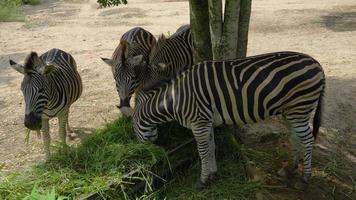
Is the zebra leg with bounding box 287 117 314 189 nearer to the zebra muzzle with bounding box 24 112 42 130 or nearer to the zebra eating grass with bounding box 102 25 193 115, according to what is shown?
the zebra eating grass with bounding box 102 25 193 115

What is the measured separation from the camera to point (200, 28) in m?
5.77

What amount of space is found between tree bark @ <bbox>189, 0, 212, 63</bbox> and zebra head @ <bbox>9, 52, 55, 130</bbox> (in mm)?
2044

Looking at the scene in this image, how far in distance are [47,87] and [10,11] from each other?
12705mm

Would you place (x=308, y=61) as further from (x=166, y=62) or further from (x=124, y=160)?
(x=166, y=62)

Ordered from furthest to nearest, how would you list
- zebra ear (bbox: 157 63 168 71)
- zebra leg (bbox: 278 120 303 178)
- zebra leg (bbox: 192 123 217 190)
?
zebra ear (bbox: 157 63 168 71) < zebra leg (bbox: 278 120 303 178) < zebra leg (bbox: 192 123 217 190)

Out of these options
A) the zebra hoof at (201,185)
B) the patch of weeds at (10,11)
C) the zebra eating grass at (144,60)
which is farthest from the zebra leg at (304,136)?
the patch of weeds at (10,11)

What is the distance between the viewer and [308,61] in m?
4.44

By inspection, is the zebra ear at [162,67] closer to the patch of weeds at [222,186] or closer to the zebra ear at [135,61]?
Answer: the zebra ear at [135,61]

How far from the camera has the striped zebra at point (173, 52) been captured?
6.77m

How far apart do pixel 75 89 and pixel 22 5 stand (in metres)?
14.0

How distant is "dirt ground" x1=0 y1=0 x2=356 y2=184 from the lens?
6809mm

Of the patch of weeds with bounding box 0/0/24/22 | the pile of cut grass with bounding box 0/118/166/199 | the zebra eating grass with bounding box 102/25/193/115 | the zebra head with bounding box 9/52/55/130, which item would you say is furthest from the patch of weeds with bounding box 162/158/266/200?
the patch of weeds with bounding box 0/0/24/22

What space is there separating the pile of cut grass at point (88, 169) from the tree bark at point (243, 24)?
1.82 meters

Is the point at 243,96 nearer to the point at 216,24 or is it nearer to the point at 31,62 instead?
the point at 216,24
